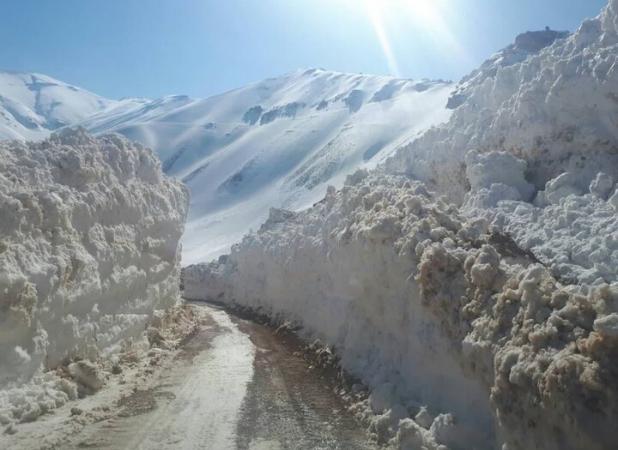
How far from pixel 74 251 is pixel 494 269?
789cm

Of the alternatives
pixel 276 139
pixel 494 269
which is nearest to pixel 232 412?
pixel 494 269

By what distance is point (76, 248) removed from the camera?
11.1m

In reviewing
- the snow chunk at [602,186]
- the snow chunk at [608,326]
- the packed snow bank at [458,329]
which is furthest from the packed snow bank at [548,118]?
the snow chunk at [608,326]

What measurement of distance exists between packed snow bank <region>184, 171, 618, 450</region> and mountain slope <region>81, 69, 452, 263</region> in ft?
153

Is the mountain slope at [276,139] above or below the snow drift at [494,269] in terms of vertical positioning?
above

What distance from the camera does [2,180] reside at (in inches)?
394

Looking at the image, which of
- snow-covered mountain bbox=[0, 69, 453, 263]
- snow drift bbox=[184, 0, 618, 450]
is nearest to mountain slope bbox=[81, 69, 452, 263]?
snow-covered mountain bbox=[0, 69, 453, 263]

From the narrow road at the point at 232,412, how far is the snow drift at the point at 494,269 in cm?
96

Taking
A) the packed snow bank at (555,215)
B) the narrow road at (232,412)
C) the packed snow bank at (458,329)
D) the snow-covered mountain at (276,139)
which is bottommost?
the narrow road at (232,412)

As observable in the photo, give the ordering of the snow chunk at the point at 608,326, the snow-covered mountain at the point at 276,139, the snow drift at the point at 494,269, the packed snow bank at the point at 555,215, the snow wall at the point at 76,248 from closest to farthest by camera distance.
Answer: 1. the snow chunk at the point at 608,326
2. the snow drift at the point at 494,269
3. the packed snow bank at the point at 555,215
4. the snow wall at the point at 76,248
5. the snow-covered mountain at the point at 276,139

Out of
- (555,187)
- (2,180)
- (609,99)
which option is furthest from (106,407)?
(609,99)

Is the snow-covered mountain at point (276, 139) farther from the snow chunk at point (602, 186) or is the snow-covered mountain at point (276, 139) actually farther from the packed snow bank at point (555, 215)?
the snow chunk at point (602, 186)

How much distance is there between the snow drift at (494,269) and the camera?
6.23 meters

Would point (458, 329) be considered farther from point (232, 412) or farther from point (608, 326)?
point (232, 412)
